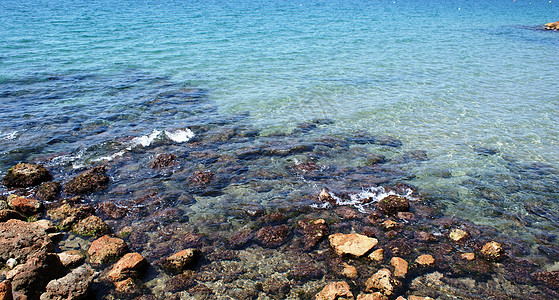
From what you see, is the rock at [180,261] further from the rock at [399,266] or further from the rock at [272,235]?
the rock at [399,266]

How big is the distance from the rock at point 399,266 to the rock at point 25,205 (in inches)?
370

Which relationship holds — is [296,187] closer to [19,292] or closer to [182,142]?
[182,142]

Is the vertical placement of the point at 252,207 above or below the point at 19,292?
below

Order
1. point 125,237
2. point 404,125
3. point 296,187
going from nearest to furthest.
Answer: point 125,237 < point 296,187 < point 404,125

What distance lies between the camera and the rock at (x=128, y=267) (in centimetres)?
754

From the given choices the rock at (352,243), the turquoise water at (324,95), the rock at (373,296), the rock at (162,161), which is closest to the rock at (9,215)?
the turquoise water at (324,95)

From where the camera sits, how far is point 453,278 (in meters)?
7.77

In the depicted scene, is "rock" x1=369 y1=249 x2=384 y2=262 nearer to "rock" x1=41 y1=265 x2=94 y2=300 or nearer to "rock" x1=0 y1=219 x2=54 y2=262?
"rock" x1=41 y1=265 x2=94 y2=300

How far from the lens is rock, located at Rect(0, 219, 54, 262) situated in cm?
788

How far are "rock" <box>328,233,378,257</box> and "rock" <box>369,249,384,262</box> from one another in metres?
0.14

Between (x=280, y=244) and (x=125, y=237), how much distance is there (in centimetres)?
392

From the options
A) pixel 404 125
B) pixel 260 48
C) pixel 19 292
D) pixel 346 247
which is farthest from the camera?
pixel 260 48

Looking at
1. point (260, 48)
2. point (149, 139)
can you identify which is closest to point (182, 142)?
point (149, 139)

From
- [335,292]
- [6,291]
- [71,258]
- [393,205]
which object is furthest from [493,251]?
[6,291]
